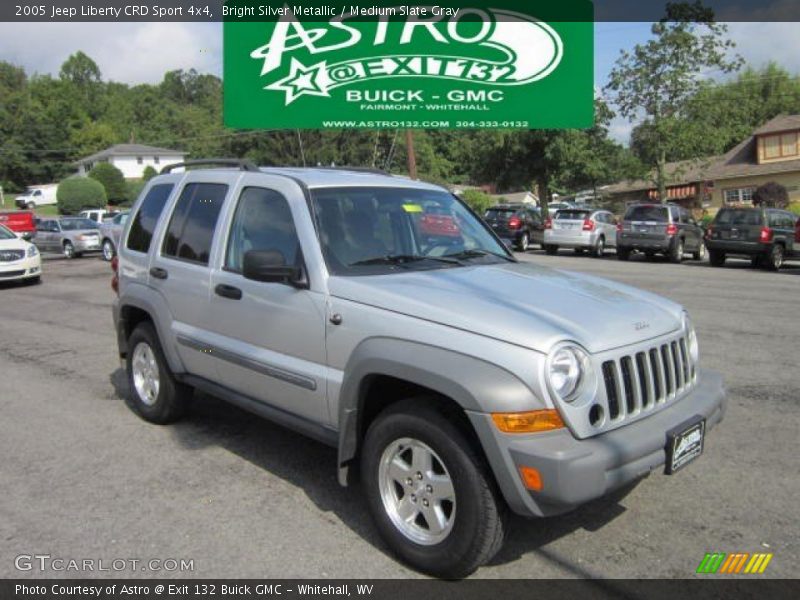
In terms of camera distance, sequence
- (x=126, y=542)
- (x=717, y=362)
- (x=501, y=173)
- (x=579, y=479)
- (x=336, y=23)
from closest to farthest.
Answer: (x=579, y=479), (x=126, y=542), (x=717, y=362), (x=336, y=23), (x=501, y=173)

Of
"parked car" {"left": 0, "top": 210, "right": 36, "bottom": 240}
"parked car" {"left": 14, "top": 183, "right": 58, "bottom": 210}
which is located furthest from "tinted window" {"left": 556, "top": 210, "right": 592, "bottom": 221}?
"parked car" {"left": 14, "top": 183, "right": 58, "bottom": 210}

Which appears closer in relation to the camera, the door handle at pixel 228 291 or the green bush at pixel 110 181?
the door handle at pixel 228 291

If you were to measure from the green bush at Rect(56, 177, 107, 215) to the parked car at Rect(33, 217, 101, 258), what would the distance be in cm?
3102

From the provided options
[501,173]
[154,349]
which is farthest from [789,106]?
[154,349]

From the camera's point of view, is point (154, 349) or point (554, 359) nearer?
point (554, 359)

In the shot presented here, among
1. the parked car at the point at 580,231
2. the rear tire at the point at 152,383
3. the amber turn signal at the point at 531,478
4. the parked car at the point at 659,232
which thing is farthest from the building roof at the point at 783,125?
the amber turn signal at the point at 531,478

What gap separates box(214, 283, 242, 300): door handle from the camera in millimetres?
4266

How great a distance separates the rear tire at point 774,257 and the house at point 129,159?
7690 centimetres

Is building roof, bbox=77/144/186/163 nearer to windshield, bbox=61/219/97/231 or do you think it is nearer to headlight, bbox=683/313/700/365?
windshield, bbox=61/219/97/231

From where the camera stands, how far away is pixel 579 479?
2816 mm

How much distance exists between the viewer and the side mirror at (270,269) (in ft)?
12.0

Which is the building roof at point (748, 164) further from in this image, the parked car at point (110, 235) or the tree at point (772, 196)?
the parked car at point (110, 235)

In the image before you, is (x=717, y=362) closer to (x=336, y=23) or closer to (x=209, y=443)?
(x=209, y=443)

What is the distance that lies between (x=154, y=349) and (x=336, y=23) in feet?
79.7
